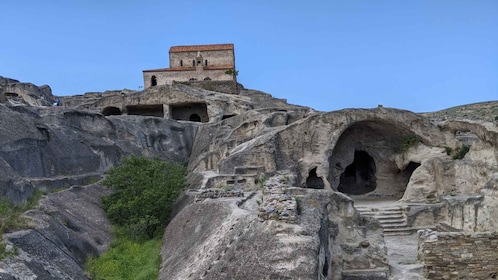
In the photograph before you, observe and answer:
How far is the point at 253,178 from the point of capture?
16078 mm

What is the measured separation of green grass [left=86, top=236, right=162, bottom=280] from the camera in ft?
34.5

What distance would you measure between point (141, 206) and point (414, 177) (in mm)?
11390

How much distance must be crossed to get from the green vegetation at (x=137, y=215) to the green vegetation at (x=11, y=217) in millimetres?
1960

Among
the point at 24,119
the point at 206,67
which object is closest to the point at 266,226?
the point at 24,119

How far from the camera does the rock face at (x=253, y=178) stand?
27.3ft

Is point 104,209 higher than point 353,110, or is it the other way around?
point 353,110

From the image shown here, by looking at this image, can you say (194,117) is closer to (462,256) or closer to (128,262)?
(128,262)

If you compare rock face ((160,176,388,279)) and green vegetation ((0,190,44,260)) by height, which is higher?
green vegetation ((0,190,44,260))

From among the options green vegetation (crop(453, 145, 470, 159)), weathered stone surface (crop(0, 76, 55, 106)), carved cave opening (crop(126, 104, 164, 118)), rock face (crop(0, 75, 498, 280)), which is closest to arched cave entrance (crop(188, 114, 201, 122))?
rock face (crop(0, 75, 498, 280))

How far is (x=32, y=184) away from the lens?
13.9 meters

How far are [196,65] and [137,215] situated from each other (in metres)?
29.6

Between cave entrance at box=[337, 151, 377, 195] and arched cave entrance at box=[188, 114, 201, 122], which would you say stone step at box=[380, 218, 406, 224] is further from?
arched cave entrance at box=[188, 114, 201, 122]

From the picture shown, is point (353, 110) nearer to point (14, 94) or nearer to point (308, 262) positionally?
point (308, 262)

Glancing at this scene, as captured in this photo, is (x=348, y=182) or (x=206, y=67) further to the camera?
(x=206, y=67)
